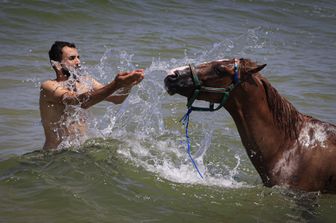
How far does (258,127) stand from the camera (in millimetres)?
4789

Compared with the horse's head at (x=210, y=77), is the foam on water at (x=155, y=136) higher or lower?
lower

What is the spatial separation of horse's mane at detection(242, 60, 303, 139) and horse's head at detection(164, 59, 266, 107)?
0.12 m

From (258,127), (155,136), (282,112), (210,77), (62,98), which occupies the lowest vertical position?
(155,136)

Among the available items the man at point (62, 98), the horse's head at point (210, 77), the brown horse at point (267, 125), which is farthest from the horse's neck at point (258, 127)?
the man at point (62, 98)

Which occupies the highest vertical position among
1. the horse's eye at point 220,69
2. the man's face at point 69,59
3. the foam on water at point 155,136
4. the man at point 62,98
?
the horse's eye at point 220,69

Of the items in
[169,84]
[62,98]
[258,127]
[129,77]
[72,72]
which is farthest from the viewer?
[72,72]

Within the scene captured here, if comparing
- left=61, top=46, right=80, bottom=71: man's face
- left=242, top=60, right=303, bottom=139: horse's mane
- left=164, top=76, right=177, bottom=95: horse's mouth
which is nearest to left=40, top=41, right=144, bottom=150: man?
left=61, top=46, right=80, bottom=71: man's face

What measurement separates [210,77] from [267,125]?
2.05 feet

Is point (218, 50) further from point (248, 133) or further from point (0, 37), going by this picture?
point (248, 133)

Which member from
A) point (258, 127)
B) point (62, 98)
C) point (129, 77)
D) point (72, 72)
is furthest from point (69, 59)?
point (258, 127)

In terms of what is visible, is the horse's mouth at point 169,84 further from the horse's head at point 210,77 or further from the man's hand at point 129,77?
the man's hand at point 129,77

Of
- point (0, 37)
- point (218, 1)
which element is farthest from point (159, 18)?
point (0, 37)

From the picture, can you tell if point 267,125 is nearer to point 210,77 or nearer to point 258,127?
point 258,127

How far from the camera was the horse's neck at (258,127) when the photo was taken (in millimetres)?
4715
